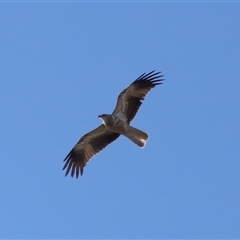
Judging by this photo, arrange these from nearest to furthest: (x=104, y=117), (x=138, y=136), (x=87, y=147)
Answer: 1. (x=138, y=136)
2. (x=104, y=117)
3. (x=87, y=147)

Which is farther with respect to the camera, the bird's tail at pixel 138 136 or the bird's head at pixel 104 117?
the bird's head at pixel 104 117

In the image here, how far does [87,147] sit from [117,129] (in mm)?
1788

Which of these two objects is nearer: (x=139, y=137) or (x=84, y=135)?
(x=139, y=137)

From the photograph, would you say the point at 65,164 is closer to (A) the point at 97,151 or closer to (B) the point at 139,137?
(A) the point at 97,151

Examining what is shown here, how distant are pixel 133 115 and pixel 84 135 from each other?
1871 millimetres

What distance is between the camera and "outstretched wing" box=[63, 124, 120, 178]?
2333 cm

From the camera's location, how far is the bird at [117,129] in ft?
72.9

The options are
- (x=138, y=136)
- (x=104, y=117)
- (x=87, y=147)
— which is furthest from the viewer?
(x=87, y=147)

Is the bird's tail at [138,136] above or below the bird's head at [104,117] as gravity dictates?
below

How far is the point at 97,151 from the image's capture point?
2367 centimetres

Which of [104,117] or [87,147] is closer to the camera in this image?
[104,117]

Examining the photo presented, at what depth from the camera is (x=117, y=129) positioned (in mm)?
22312

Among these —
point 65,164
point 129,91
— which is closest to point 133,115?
point 129,91

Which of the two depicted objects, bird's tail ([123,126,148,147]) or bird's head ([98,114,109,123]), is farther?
bird's head ([98,114,109,123])
